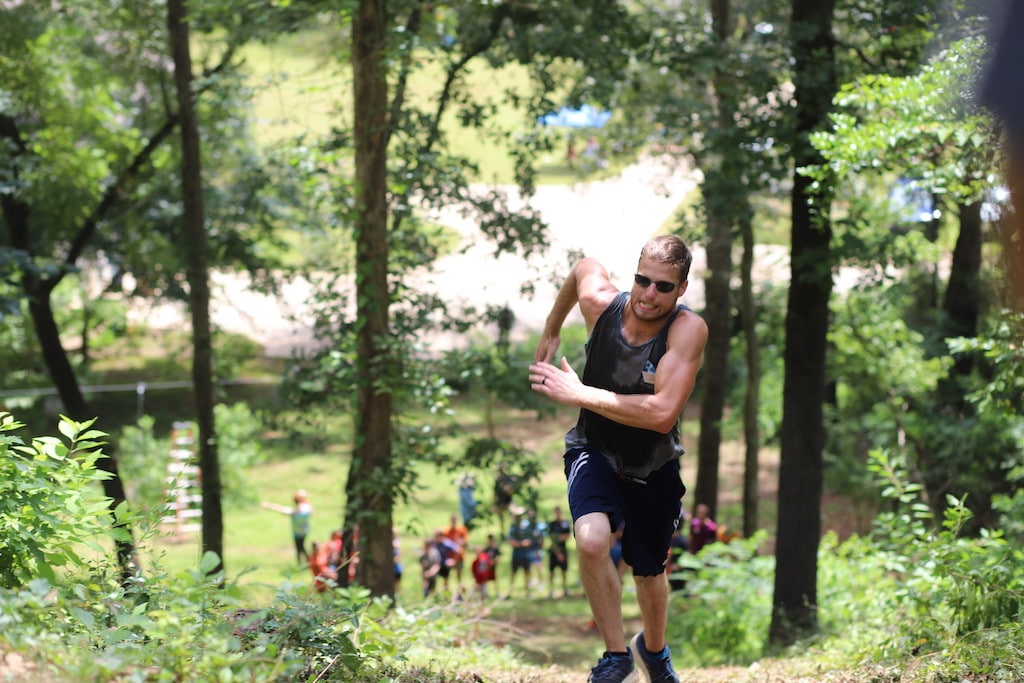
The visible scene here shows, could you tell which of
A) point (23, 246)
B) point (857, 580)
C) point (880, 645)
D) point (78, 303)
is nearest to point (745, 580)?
point (857, 580)

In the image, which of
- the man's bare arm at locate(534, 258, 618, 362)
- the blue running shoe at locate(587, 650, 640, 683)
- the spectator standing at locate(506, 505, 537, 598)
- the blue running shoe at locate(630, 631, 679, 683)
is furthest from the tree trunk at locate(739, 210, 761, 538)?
the blue running shoe at locate(587, 650, 640, 683)

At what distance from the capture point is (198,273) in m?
14.4

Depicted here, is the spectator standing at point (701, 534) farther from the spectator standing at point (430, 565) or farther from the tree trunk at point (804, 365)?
the tree trunk at point (804, 365)

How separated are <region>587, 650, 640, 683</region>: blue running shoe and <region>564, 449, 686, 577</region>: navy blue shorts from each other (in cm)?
47

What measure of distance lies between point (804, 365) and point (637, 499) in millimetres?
5864

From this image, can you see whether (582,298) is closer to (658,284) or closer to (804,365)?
(658,284)

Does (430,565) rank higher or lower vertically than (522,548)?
lower

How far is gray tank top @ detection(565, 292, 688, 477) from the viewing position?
462 cm

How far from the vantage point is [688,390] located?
4.43 m

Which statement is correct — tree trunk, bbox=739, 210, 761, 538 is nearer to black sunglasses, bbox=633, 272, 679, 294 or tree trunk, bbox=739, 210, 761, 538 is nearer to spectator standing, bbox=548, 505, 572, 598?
spectator standing, bbox=548, 505, 572, 598

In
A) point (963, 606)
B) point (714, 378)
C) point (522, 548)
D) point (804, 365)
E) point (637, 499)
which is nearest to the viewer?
point (637, 499)

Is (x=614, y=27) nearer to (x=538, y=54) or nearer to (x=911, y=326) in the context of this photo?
(x=538, y=54)

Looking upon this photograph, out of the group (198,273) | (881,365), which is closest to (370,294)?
(198,273)

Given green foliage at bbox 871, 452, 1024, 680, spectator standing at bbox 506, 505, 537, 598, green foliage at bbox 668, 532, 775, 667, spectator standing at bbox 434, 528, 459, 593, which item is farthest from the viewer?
spectator standing at bbox 434, 528, 459, 593
